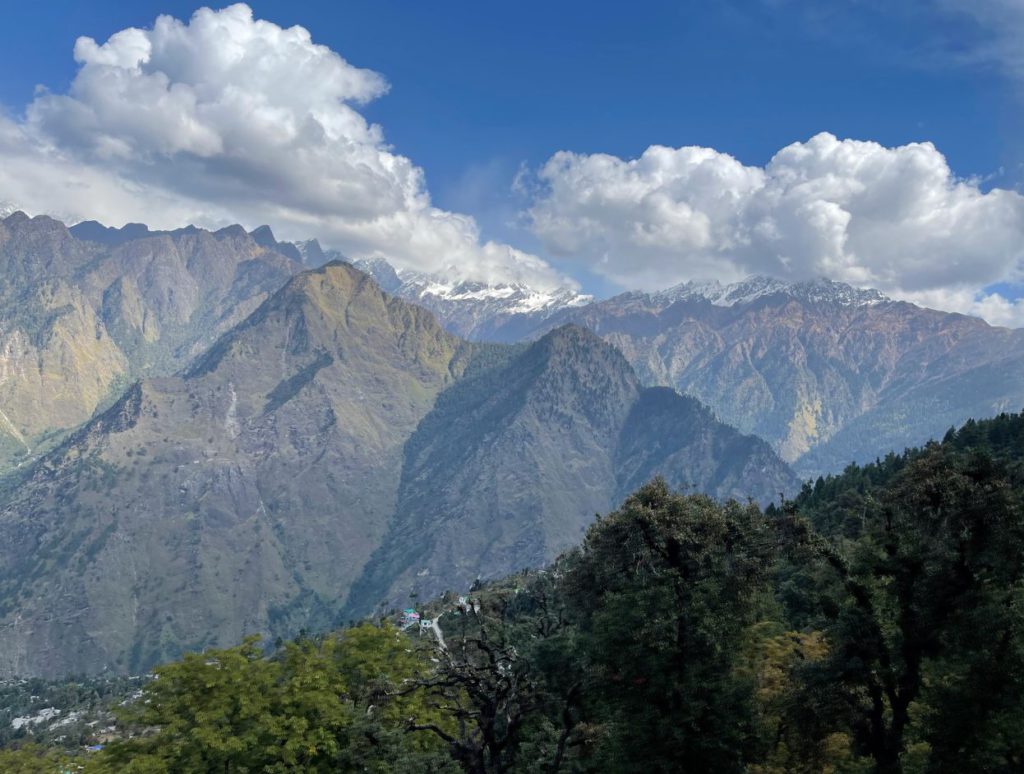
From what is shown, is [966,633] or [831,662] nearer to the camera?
[966,633]

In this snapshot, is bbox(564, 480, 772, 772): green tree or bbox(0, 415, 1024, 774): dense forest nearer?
bbox(0, 415, 1024, 774): dense forest

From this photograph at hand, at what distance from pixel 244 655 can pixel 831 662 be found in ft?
126

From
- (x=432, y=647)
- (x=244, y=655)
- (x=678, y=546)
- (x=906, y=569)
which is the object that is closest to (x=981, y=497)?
(x=906, y=569)

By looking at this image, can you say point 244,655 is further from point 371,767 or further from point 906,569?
point 906,569

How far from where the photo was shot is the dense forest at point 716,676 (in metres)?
38.2

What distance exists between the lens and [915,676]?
135ft

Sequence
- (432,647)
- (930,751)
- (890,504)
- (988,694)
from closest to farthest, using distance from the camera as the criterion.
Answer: (988,694), (930,751), (890,504), (432,647)

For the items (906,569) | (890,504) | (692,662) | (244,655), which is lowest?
(244,655)

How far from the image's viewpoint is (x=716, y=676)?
45781 mm

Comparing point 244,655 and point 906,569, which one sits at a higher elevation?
point 906,569

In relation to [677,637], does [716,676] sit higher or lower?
lower

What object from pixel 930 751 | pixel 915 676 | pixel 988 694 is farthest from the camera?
pixel 915 676

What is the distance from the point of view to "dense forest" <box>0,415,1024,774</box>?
3819 cm

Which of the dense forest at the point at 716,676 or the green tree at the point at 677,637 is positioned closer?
the dense forest at the point at 716,676
